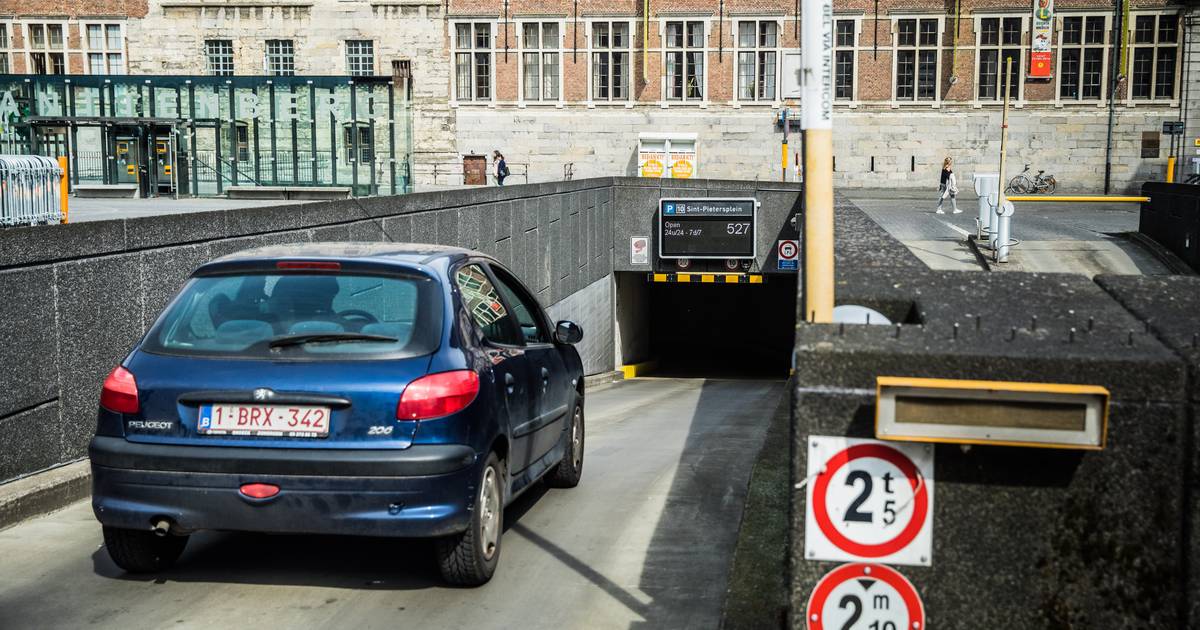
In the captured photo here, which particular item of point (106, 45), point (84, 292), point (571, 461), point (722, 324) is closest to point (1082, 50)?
point (722, 324)

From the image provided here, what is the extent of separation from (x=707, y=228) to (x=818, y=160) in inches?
1190

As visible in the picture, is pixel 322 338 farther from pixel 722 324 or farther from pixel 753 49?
pixel 753 49

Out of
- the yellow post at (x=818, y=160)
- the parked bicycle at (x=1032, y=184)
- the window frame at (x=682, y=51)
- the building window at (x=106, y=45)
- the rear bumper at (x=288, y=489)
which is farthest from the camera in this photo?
the building window at (x=106, y=45)

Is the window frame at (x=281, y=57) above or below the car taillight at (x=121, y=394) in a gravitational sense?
above

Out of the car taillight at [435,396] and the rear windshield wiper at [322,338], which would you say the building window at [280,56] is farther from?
the car taillight at [435,396]

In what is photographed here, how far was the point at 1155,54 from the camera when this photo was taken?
50688 millimetres

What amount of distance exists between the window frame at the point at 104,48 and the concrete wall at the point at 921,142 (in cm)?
1963

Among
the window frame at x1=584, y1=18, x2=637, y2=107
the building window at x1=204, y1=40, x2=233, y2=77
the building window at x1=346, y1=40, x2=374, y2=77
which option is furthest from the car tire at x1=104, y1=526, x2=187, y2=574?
the building window at x1=204, y1=40, x2=233, y2=77

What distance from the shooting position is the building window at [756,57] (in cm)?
5241

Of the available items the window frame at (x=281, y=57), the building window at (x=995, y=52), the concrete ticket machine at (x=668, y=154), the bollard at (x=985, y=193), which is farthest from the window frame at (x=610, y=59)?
the bollard at (x=985, y=193)

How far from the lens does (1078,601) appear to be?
328 cm

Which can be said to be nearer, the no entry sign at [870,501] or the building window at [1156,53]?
the no entry sign at [870,501]

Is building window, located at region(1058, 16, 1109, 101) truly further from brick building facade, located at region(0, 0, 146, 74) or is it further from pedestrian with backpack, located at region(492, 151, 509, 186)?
brick building facade, located at region(0, 0, 146, 74)

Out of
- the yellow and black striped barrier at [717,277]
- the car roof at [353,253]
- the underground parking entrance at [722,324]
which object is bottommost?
the underground parking entrance at [722,324]
